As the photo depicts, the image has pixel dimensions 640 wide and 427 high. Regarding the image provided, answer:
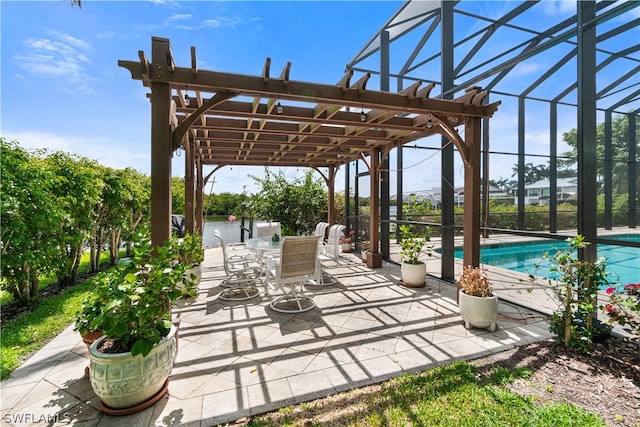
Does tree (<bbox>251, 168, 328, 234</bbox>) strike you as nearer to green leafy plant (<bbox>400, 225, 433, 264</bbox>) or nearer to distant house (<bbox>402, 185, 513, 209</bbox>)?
distant house (<bbox>402, 185, 513, 209</bbox>)

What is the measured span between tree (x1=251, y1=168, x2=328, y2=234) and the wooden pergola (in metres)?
3.11

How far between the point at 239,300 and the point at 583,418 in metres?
3.77

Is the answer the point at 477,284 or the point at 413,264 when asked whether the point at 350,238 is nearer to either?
the point at 413,264

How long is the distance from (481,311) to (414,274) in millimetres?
1588

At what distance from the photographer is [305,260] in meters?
3.77

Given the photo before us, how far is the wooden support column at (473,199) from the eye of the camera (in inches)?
152

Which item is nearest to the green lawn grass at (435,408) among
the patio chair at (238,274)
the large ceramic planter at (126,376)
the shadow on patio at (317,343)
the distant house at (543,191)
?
the shadow on patio at (317,343)

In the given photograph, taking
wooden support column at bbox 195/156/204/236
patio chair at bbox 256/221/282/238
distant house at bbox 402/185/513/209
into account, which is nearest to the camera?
distant house at bbox 402/185/513/209

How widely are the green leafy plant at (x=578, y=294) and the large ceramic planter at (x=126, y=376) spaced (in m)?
3.62

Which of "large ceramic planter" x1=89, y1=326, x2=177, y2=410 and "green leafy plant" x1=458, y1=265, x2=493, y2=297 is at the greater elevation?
"green leafy plant" x1=458, y1=265, x2=493, y2=297

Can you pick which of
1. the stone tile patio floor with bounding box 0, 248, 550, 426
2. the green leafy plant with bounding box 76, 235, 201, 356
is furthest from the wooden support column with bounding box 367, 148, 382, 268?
the green leafy plant with bounding box 76, 235, 201, 356

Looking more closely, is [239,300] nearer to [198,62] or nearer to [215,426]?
[215,426]

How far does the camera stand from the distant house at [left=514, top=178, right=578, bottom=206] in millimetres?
7089

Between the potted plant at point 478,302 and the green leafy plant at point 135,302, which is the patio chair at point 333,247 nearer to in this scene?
the potted plant at point 478,302
